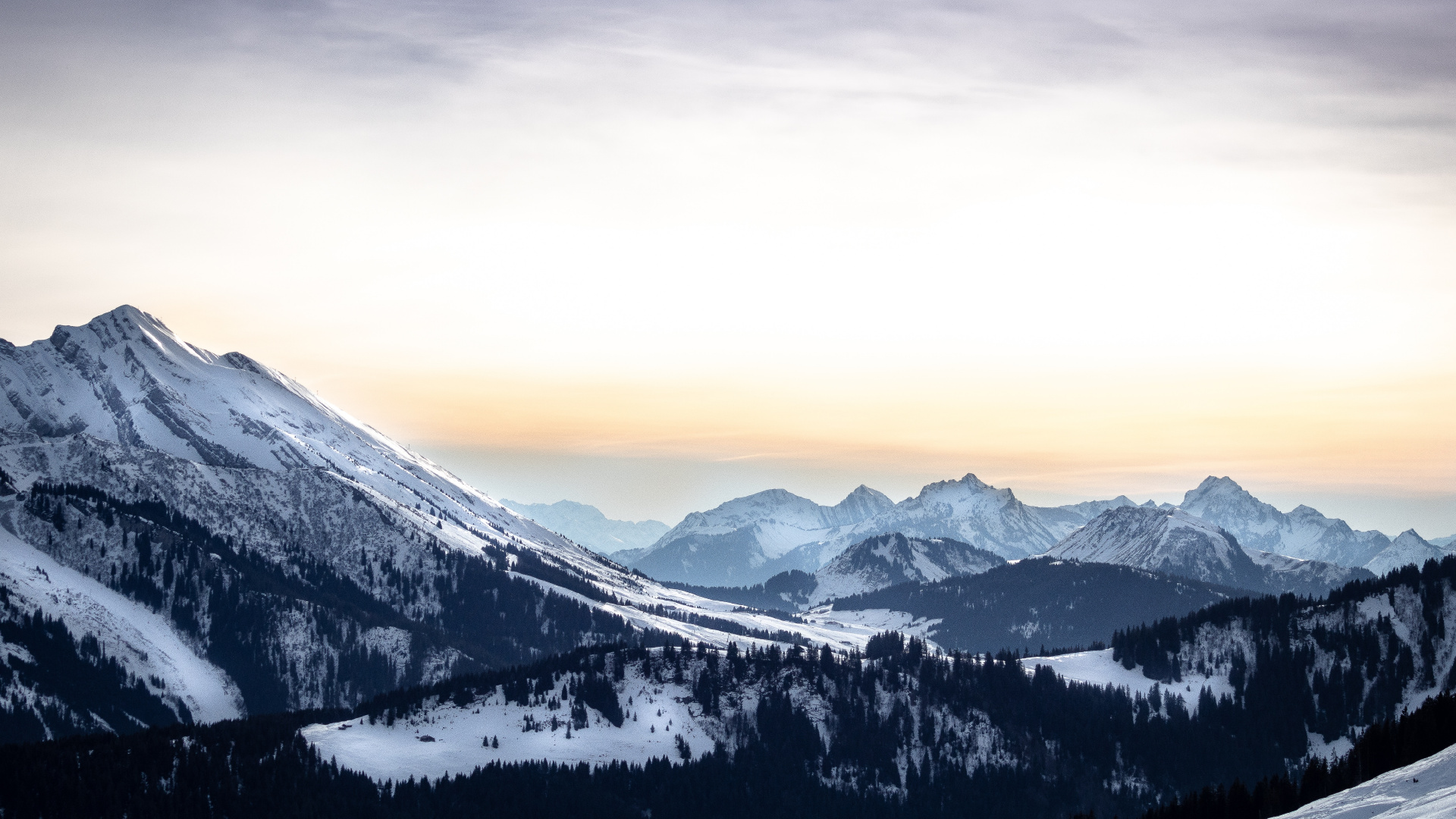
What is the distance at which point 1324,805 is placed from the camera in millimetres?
150375

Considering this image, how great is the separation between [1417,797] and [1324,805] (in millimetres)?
10357

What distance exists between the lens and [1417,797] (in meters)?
142
